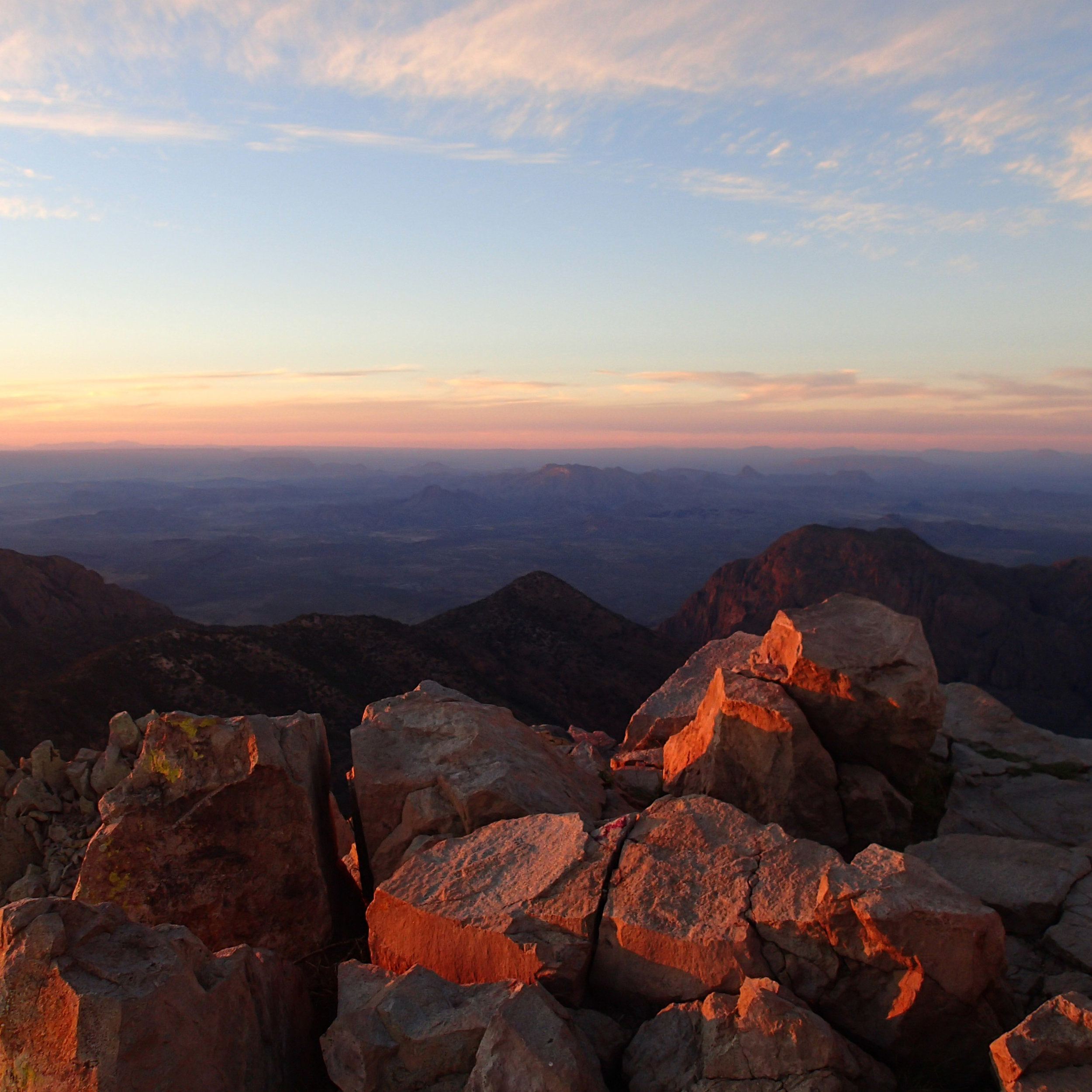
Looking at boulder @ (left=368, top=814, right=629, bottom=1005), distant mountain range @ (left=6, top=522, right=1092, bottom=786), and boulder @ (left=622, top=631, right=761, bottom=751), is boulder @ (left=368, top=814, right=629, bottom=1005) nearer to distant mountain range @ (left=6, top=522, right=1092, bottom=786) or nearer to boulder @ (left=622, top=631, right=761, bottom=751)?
boulder @ (left=622, top=631, right=761, bottom=751)

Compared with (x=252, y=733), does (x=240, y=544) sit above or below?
below

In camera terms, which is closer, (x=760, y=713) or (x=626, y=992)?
(x=626, y=992)

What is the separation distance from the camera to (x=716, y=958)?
4902 mm

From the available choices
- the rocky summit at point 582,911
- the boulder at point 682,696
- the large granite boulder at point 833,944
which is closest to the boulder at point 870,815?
the rocky summit at point 582,911

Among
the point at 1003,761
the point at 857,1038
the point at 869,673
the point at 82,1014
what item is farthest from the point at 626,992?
the point at 1003,761

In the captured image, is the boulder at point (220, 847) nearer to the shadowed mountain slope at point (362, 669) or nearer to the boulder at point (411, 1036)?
the boulder at point (411, 1036)

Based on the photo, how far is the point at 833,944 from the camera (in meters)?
4.90

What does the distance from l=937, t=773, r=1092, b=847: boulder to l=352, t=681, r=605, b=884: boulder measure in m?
4.18

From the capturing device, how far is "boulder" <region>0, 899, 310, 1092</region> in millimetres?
4055

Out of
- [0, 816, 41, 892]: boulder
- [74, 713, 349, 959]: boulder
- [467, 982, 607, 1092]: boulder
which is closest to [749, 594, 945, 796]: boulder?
[467, 982, 607, 1092]: boulder

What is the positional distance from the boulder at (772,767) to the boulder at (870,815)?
128mm

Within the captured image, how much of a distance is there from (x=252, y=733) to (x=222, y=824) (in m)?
0.85

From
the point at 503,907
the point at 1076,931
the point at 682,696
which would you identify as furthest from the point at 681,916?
the point at 682,696

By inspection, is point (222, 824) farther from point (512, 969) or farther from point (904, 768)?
point (904, 768)
